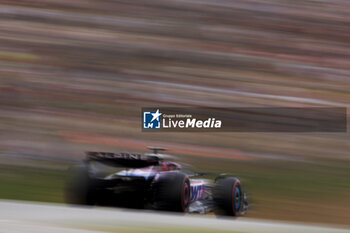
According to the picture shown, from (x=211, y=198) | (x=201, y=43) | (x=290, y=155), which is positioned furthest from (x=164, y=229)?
(x=201, y=43)

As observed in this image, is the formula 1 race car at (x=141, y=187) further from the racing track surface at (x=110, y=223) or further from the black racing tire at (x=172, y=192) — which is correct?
the racing track surface at (x=110, y=223)

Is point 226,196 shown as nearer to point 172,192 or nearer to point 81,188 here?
point 172,192

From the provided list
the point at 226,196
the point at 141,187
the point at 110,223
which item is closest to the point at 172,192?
the point at 141,187

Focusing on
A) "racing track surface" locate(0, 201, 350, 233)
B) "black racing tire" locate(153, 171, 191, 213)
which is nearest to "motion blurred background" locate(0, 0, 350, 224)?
"black racing tire" locate(153, 171, 191, 213)

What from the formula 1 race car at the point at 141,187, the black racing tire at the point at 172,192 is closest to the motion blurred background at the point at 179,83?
the formula 1 race car at the point at 141,187

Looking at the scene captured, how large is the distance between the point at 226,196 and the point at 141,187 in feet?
2.11

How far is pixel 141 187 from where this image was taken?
4.12m

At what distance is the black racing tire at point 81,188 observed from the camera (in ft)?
13.5

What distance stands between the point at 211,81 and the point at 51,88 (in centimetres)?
250

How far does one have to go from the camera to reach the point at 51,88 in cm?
852

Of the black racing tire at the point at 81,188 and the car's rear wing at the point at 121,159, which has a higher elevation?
the car's rear wing at the point at 121,159

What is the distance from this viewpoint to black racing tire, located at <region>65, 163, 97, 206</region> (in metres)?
4.11

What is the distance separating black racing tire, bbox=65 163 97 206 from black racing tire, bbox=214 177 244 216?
0.93 meters

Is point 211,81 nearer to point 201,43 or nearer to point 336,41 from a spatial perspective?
point 201,43
